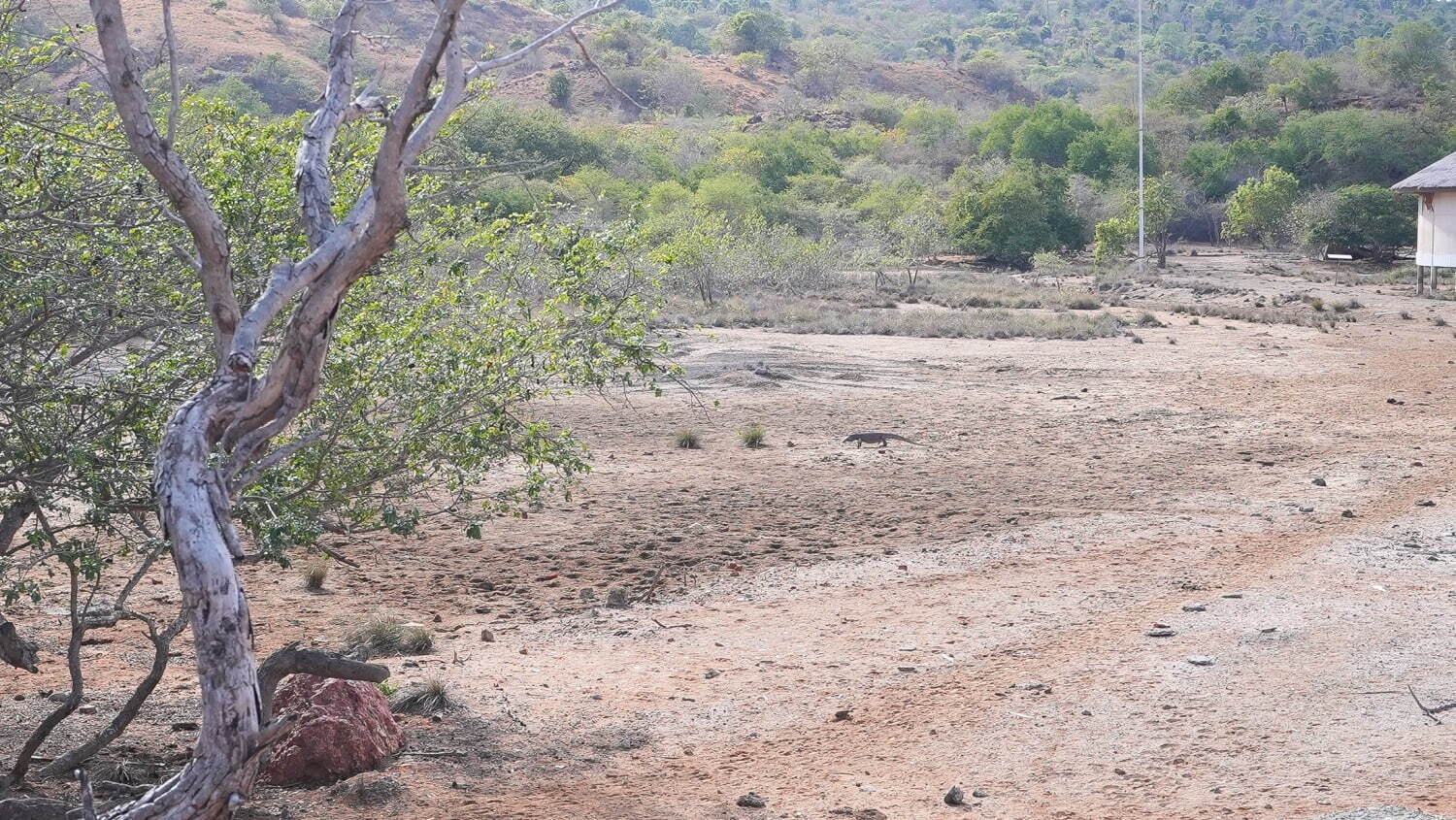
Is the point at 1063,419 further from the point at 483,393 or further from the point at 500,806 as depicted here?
the point at 500,806

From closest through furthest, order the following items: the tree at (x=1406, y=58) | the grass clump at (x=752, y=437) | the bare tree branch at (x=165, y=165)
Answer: the bare tree branch at (x=165, y=165), the grass clump at (x=752, y=437), the tree at (x=1406, y=58)

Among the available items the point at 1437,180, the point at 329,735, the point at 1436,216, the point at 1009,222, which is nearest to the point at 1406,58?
the point at 1009,222

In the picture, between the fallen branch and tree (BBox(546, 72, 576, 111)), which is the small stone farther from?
tree (BBox(546, 72, 576, 111))

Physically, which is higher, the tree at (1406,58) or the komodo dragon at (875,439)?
the tree at (1406,58)

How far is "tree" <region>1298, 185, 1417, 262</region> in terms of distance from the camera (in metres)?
42.6

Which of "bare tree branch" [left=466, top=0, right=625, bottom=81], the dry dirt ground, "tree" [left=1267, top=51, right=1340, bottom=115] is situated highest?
"tree" [left=1267, top=51, right=1340, bottom=115]

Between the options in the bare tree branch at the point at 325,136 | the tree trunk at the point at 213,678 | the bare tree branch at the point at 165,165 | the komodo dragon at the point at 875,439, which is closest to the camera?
the tree trunk at the point at 213,678

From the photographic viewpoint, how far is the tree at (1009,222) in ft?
146

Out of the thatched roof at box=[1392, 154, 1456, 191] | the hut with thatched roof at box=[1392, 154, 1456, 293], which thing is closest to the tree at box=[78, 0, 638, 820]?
the thatched roof at box=[1392, 154, 1456, 191]

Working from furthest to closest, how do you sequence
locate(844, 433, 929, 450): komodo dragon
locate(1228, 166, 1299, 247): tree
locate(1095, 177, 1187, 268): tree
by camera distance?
locate(1228, 166, 1299, 247): tree, locate(1095, 177, 1187, 268): tree, locate(844, 433, 929, 450): komodo dragon

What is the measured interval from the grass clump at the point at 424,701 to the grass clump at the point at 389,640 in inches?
36.8

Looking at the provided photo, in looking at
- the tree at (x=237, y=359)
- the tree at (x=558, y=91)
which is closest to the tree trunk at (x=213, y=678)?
the tree at (x=237, y=359)

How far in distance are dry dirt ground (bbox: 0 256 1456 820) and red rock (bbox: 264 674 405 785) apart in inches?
6.1

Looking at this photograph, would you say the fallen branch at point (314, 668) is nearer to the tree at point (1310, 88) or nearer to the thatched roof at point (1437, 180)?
the thatched roof at point (1437, 180)
